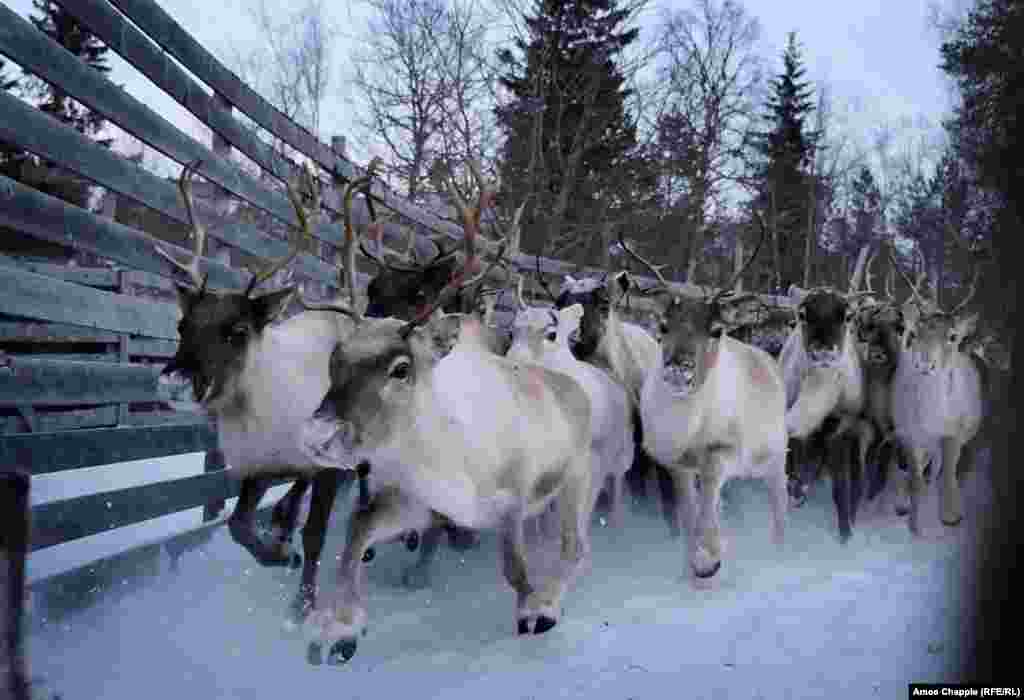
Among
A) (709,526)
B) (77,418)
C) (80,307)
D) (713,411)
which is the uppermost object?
(80,307)

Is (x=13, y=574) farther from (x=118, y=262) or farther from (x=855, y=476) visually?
(x=855, y=476)

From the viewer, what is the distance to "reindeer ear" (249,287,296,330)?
2.70 meters

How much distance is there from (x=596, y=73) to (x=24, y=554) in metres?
2.65

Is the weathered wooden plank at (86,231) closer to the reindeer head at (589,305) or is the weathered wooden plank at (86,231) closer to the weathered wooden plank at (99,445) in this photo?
the weathered wooden plank at (99,445)

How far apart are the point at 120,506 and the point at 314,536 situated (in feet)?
2.48

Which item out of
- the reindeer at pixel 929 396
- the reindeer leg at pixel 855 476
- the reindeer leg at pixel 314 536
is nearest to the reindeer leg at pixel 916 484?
the reindeer at pixel 929 396

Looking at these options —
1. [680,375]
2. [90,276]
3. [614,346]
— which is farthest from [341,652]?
[614,346]

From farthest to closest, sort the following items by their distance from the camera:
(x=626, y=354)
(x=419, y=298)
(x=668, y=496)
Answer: (x=626, y=354), (x=668, y=496), (x=419, y=298)

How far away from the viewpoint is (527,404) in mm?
2994

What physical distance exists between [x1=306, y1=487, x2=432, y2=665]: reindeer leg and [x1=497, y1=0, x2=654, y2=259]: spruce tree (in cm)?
177

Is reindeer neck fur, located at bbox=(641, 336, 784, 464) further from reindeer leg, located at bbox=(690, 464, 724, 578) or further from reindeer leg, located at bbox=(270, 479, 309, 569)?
reindeer leg, located at bbox=(270, 479, 309, 569)

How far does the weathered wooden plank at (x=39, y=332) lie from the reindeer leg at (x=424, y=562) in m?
1.51

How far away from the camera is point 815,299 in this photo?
410 cm

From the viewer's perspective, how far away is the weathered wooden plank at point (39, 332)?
9.50ft
